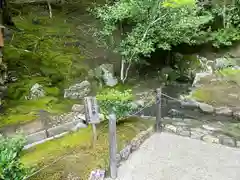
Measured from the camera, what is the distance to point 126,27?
1055cm

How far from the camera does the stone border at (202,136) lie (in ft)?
21.5

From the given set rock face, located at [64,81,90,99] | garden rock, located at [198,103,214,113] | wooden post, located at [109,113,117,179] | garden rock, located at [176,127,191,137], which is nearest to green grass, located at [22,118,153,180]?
wooden post, located at [109,113,117,179]

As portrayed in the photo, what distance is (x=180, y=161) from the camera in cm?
562

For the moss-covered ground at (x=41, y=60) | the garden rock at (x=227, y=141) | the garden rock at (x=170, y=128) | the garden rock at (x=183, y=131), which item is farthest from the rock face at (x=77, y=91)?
the garden rock at (x=227, y=141)

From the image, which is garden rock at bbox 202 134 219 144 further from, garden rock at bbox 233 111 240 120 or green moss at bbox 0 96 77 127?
green moss at bbox 0 96 77 127

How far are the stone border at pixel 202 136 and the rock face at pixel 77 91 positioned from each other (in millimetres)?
3473

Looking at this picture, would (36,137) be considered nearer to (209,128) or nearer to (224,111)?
(209,128)

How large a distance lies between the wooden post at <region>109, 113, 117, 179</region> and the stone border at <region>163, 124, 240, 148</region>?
95.4 inches

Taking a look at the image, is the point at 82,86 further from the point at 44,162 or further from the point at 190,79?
the point at 44,162

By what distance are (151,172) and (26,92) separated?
564 cm

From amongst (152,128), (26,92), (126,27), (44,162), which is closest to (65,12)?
(126,27)

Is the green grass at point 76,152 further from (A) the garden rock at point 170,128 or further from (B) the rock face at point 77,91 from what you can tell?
(B) the rock face at point 77,91

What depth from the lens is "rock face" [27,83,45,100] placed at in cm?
945

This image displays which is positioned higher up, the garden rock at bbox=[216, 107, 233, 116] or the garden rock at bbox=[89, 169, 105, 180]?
the garden rock at bbox=[89, 169, 105, 180]
